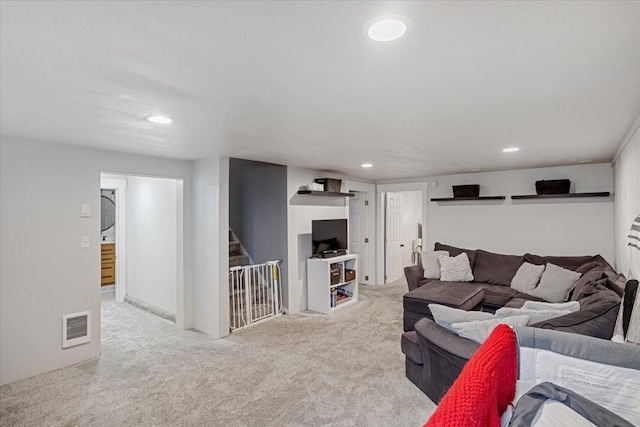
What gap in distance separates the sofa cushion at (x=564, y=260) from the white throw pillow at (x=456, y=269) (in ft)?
2.69

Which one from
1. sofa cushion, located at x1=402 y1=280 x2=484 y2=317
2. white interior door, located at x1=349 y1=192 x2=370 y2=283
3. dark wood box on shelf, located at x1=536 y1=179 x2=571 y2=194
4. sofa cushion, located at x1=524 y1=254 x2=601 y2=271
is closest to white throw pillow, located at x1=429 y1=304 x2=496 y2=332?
sofa cushion, located at x1=402 y1=280 x2=484 y2=317

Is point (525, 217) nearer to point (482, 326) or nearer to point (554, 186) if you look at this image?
point (554, 186)

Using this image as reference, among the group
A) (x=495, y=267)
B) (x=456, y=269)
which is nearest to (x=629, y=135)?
(x=495, y=267)

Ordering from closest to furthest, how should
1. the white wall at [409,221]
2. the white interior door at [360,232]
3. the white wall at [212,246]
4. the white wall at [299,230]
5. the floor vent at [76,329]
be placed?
the floor vent at [76,329] < the white wall at [212,246] < the white wall at [299,230] < the white interior door at [360,232] < the white wall at [409,221]

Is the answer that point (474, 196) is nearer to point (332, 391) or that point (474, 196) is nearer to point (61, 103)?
point (332, 391)

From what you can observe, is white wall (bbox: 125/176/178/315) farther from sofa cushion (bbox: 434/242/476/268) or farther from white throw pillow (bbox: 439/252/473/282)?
sofa cushion (bbox: 434/242/476/268)

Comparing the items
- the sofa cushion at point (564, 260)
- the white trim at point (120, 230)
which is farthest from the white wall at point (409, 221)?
the white trim at point (120, 230)

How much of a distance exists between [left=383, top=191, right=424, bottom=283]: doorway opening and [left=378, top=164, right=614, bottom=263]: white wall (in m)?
0.66

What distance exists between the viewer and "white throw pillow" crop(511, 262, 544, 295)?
434 centimetres

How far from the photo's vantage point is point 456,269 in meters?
5.00

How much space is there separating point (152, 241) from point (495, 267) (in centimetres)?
518

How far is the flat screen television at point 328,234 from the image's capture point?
197 inches

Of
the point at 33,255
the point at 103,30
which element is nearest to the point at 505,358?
the point at 103,30

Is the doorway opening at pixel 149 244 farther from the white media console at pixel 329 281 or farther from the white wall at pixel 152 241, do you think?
the white media console at pixel 329 281
